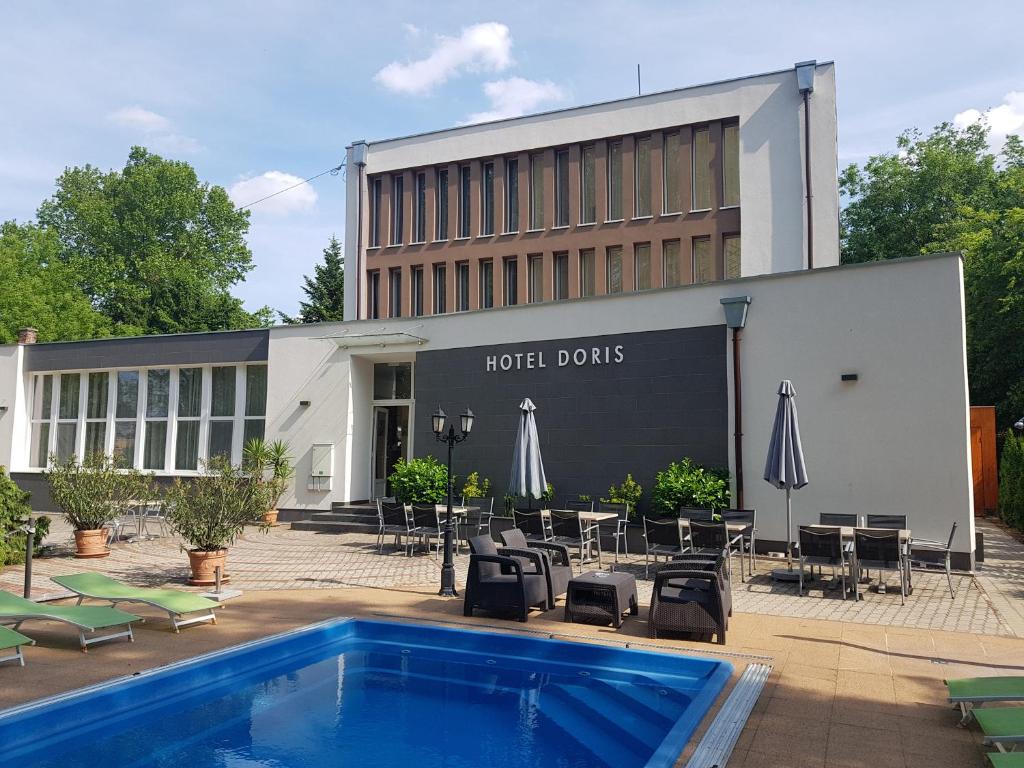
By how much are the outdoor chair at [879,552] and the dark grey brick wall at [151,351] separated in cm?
1316

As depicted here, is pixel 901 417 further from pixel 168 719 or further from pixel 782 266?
pixel 168 719

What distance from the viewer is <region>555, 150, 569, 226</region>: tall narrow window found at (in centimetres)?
2058

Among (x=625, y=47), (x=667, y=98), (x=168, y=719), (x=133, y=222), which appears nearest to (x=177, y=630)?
(x=168, y=719)

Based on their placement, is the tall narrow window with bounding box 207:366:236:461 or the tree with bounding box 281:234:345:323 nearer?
the tall narrow window with bounding box 207:366:236:461

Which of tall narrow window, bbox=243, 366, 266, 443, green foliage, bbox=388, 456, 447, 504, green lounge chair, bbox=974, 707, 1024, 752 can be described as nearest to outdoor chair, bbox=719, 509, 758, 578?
green foliage, bbox=388, 456, 447, 504

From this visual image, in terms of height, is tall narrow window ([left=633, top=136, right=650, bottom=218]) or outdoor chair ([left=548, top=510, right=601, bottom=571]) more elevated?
tall narrow window ([left=633, top=136, right=650, bottom=218])

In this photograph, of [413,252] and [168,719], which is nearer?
[168,719]

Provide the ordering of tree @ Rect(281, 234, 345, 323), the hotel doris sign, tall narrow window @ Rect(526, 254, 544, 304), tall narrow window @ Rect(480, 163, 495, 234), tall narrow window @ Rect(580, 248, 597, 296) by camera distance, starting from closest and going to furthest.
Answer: the hotel doris sign
tall narrow window @ Rect(580, 248, 597, 296)
tall narrow window @ Rect(526, 254, 544, 304)
tall narrow window @ Rect(480, 163, 495, 234)
tree @ Rect(281, 234, 345, 323)

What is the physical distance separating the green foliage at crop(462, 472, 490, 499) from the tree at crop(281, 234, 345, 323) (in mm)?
18037

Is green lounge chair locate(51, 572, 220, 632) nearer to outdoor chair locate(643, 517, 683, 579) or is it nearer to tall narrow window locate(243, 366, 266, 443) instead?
outdoor chair locate(643, 517, 683, 579)

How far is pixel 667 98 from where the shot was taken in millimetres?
19141

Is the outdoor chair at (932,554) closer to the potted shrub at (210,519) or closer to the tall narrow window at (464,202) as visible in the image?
the potted shrub at (210,519)

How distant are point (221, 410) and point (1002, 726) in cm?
1692

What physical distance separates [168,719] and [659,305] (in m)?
9.87
